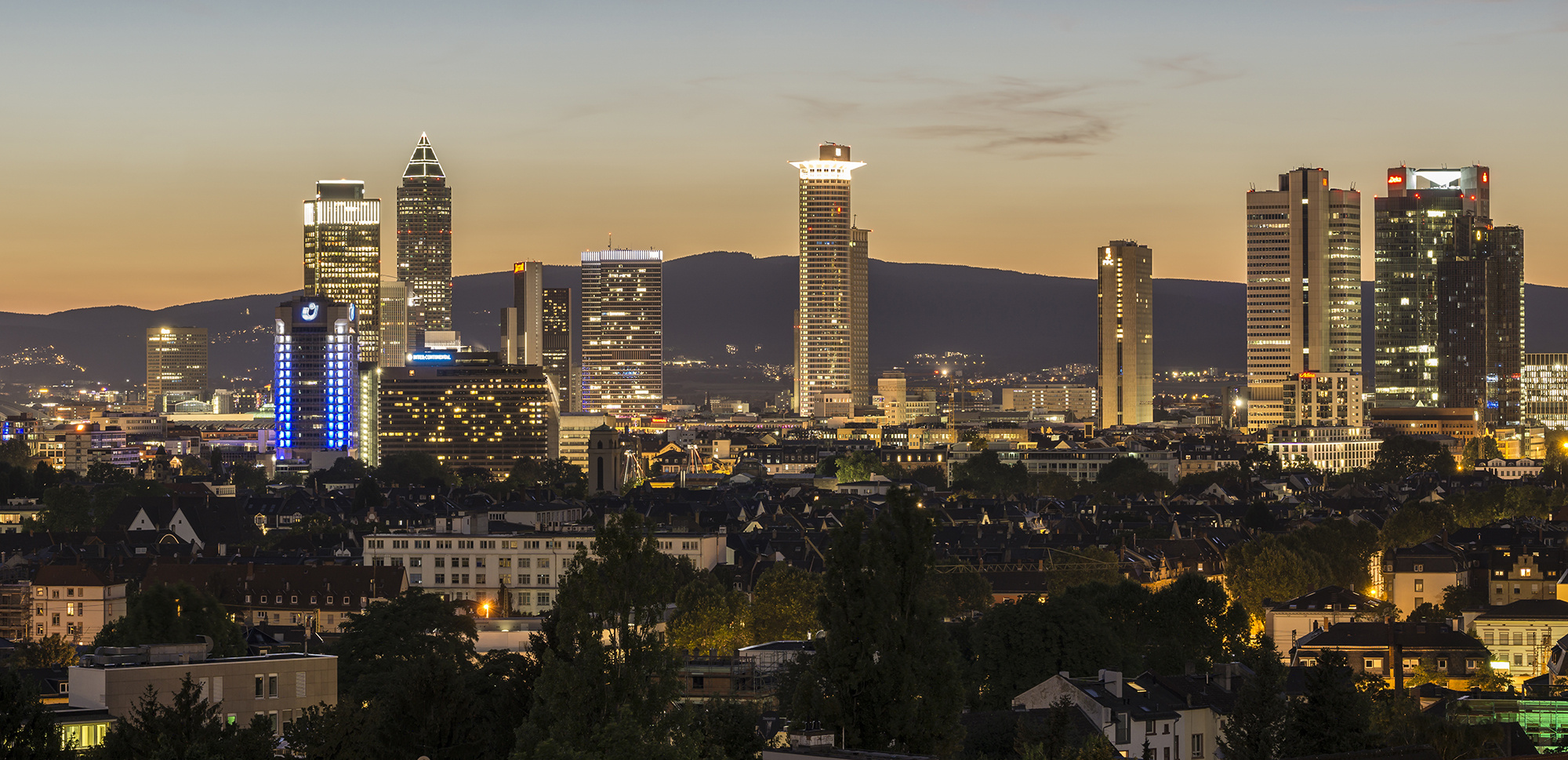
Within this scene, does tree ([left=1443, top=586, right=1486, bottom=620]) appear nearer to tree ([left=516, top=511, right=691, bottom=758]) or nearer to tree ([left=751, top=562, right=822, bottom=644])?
tree ([left=751, top=562, right=822, bottom=644])

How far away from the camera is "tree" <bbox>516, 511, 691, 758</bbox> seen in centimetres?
4119

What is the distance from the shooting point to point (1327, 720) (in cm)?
5134

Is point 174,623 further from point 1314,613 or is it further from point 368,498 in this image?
point 368,498

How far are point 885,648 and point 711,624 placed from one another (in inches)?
1902

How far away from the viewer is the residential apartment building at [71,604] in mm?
102562

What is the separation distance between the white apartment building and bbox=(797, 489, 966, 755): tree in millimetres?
76126

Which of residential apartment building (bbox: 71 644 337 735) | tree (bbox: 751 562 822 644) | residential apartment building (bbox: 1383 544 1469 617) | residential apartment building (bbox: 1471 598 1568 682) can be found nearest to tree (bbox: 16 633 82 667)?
residential apartment building (bbox: 71 644 337 735)

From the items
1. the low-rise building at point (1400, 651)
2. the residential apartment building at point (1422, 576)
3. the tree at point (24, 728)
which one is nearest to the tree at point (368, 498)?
the residential apartment building at point (1422, 576)

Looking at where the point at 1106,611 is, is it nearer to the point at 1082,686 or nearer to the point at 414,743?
the point at 1082,686

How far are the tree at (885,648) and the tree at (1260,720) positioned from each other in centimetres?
713

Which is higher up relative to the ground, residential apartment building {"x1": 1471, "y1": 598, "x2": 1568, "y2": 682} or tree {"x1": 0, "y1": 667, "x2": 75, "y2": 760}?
tree {"x1": 0, "y1": 667, "x2": 75, "y2": 760}

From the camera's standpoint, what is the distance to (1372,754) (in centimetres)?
4609

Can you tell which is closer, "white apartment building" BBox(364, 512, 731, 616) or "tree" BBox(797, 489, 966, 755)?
"tree" BBox(797, 489, 966, 755)

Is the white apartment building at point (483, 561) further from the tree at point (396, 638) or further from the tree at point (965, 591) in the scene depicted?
the tree at point (396, 638)
